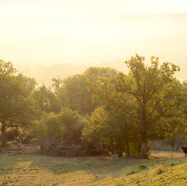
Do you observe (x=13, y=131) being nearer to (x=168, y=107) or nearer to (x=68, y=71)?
(x=168, y=107)

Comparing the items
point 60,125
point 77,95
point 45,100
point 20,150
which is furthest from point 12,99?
point 77,95

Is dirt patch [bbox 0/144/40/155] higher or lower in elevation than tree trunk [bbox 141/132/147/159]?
lower

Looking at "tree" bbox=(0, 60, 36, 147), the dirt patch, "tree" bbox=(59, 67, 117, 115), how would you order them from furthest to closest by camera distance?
"tree" bbox=(59, 67, 117, 115) < "tree" bbox=(0, 60, 36, 147) < the dirt patch

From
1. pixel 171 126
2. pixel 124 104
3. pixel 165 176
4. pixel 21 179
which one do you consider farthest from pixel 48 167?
pixel 165 176

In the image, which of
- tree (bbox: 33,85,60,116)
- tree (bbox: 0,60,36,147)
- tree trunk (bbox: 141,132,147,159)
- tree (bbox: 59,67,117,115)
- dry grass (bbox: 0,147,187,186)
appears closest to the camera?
dry grass (bbox: 0,147,187,186)

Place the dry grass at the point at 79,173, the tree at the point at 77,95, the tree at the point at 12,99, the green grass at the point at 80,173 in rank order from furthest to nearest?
1. the tree at the point at 77,95
2. the tree at the point at 12,99
3. the dry grass at the point at 79,173
4. the green grass at the point at 80,173

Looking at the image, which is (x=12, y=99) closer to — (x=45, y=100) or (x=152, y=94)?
(x=45, y=100)

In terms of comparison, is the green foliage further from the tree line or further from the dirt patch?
the tree line

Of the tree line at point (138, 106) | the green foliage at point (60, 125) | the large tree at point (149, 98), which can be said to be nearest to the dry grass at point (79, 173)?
the tree line at point (138, 106)

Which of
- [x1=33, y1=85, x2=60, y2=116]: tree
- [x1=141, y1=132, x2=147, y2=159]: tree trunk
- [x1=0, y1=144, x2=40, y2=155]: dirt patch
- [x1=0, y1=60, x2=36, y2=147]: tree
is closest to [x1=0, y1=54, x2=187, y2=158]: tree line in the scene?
[x1=141, y1=132, x2=147, y2=159]: tree trunk

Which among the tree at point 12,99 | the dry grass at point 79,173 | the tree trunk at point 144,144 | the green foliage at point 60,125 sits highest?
the tree at point 12,99

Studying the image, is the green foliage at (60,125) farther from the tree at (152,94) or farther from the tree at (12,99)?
the tree at (152,94)

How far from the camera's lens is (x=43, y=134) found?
40.3 m

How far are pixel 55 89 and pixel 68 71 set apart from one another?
101905 mm
